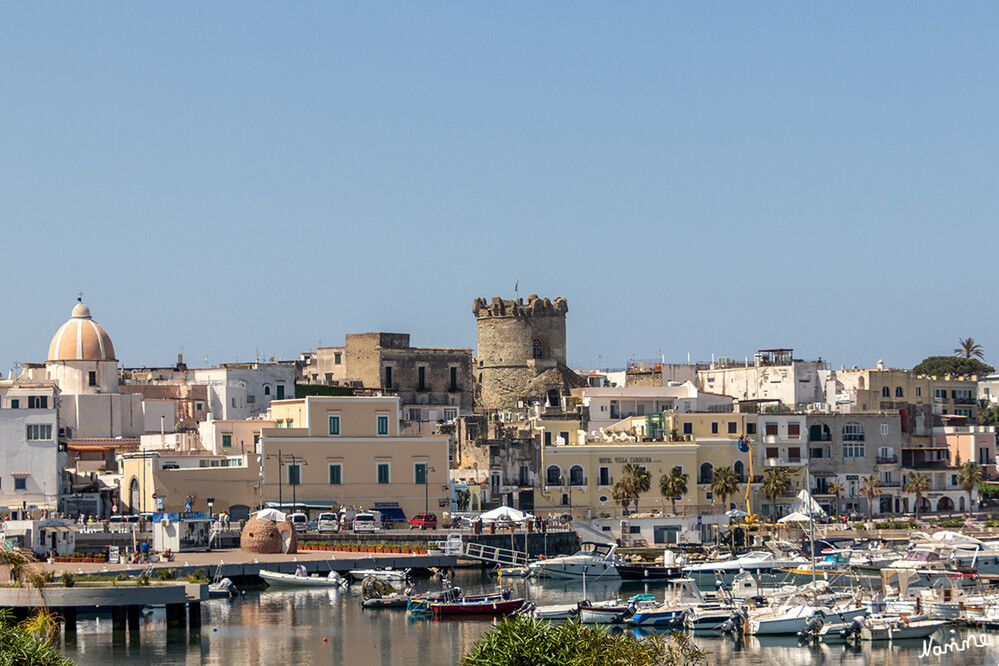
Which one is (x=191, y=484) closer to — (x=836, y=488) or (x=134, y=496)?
(x=134, y=496)

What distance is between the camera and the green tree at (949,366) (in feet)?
389

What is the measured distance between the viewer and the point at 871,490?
79938 millimetres

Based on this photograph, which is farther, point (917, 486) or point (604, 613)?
point (917, 486)

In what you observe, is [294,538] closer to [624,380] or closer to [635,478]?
[635,478]

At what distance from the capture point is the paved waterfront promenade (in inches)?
2185

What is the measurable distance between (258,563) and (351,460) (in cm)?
1196

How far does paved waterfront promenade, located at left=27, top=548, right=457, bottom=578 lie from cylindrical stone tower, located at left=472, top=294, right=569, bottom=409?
106ft

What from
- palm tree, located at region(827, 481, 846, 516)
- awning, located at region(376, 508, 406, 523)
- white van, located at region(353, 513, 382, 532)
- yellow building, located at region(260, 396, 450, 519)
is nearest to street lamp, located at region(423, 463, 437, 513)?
yellow building, located at region(260, 396, 450, 519)

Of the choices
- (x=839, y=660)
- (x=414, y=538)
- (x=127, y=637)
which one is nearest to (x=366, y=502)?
(x=414, y=538)

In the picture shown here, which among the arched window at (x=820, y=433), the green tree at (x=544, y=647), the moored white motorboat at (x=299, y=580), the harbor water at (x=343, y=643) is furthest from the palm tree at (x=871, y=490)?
the green tree at (x=544, y=647)

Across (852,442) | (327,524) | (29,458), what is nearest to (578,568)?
(327,524)

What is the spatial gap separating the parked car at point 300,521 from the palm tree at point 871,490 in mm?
28395

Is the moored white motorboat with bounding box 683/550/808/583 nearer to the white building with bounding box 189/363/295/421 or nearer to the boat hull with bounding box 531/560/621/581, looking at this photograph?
the boat hull with bounding box 531/560/621/581

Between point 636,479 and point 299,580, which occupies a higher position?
point 636,479
